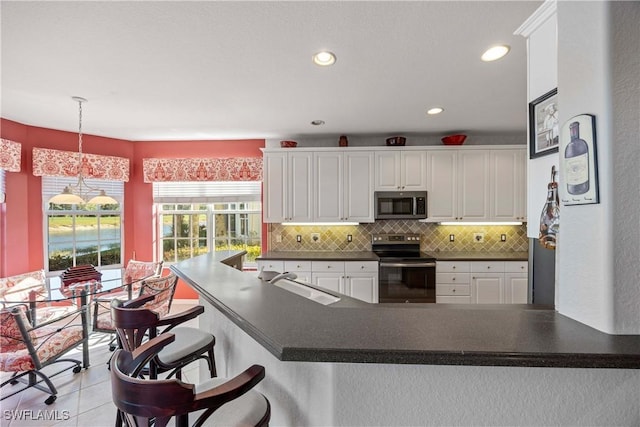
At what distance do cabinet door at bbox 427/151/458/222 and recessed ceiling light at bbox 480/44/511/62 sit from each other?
5.95ft

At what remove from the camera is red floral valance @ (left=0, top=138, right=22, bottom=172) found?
117 inches

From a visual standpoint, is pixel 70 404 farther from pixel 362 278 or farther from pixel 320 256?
pixel 362 278

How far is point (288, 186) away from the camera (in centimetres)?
379

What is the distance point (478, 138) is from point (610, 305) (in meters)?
3.77

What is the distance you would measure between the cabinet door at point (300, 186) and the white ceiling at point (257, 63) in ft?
1.89

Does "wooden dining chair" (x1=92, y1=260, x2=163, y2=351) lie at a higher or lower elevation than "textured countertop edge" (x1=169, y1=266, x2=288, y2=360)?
lower

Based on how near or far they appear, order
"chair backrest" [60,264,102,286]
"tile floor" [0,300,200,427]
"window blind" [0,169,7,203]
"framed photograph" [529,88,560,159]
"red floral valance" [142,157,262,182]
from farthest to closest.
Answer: "red floral valance" [142,157,262,182], "window blind" [0,169,7,203], "chair backrest" [60,264,102,286], "tile floor" [0,300,200,427], "framed photograph" [529,88,560,159]

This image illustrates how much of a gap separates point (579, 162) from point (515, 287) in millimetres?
3237

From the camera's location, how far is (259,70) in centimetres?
211

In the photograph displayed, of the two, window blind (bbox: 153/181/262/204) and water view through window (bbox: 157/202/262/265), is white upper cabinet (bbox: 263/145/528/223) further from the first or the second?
water view through window (bbox: 157/202/262/265)

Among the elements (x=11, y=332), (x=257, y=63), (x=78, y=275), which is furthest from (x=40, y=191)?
(x=257, y=63)

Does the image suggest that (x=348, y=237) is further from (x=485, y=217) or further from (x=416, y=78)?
(x=416, y=78)

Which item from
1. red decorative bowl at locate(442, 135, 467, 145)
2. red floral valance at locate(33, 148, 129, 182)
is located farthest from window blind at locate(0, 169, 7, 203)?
red decorative bowl at locate(442, 135, 467, 145)

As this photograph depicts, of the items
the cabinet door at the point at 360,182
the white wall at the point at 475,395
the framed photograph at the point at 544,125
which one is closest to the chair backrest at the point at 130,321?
the white wall at the point at 475,395
